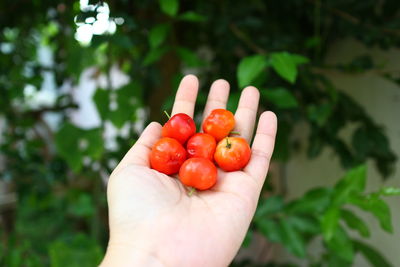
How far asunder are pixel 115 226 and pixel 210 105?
0.62 meters

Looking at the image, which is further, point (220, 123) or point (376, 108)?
point (376, 108)

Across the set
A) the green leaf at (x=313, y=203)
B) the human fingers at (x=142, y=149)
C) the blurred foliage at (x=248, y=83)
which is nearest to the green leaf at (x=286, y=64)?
the blurred foliage at (x=248, y=83)

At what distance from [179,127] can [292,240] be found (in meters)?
0.69

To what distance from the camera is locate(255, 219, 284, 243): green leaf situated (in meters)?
1.38

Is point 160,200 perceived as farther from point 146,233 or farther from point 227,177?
point 227,177

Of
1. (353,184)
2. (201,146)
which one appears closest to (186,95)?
(201,146)

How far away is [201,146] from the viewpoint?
117 cm

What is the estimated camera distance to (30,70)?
6.29ft

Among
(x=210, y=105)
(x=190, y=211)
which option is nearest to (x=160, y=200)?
(x=190, y=211)

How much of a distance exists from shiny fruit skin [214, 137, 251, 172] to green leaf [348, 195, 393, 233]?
44 centimetres

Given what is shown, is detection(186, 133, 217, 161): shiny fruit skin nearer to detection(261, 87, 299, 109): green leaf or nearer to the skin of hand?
the skin of hand

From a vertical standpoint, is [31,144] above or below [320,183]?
above

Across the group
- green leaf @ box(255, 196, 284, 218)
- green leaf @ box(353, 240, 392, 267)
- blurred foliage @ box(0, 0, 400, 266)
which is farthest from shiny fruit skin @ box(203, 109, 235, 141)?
green leaf @ box(353, 240, 392, 267)

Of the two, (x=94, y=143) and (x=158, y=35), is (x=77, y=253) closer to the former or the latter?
(x=94, y=143)
